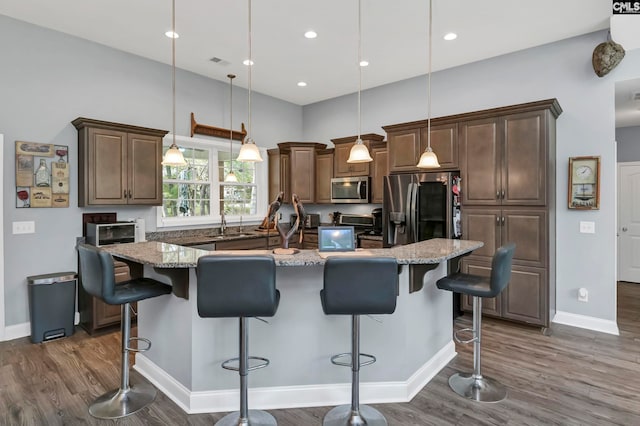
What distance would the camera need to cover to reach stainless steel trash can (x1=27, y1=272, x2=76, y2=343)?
3.53m

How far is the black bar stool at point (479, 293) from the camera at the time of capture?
8.04 ft

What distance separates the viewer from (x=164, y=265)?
2080 mm

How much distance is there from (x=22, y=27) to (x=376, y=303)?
4452mm

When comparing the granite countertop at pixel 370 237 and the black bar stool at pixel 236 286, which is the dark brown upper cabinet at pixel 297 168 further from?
the black bar stool at pixel 236 286

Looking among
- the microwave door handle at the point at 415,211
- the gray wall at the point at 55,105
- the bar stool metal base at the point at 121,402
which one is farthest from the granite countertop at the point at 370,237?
the bar stool metal base at the point at 121,402

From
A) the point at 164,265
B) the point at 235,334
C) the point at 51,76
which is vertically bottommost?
the point at 235,334

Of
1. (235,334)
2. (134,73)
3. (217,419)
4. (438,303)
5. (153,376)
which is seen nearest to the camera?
(217,419)

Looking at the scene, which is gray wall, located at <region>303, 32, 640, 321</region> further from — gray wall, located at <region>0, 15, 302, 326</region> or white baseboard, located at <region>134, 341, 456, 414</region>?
gray wall, located at <region>0, 15, 302, 326</region>

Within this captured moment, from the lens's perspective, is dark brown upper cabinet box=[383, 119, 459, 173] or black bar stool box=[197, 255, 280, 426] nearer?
black bar stool box=[197, 255, 280, 426]

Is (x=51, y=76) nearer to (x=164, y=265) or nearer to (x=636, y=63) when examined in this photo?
(x=164, y=265)

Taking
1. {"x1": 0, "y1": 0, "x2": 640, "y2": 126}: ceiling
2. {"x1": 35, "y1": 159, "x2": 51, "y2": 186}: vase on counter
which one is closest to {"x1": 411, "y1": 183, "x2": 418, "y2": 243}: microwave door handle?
{"x1": 0, "y1": 0, "x2": 640, "y2": 126}: ceiling

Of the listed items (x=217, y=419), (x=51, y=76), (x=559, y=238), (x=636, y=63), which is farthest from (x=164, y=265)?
(x=636, y=63)

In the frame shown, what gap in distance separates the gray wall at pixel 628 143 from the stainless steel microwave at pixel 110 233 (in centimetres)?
766

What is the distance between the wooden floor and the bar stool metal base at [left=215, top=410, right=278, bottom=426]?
7 centimetres
